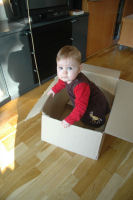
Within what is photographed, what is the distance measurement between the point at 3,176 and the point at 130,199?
2.40 feet

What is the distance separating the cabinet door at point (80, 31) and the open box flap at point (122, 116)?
1.07 meters

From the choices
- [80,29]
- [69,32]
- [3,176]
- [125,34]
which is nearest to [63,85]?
[3,176]

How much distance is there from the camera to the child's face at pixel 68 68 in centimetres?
77

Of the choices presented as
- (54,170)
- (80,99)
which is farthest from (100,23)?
(54,170)

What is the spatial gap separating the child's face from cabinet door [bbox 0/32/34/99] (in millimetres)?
617

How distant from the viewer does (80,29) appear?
180 cm

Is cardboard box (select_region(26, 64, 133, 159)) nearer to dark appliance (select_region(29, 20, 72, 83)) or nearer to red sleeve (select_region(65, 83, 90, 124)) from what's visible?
red sleeve (select_region(65, 83, 90, 124))

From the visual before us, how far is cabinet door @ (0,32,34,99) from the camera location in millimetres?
1197

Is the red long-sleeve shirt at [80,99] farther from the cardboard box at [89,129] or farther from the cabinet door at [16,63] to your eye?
the cabinet door at [16,63]

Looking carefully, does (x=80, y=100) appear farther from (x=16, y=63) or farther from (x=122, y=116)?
(x=16, y=63)

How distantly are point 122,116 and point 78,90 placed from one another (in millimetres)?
269

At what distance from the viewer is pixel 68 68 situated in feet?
2.60

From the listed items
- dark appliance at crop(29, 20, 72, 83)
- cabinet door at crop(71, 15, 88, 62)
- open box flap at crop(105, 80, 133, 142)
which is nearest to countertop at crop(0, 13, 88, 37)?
dark appliance at crop(29, 20, 72, 83)

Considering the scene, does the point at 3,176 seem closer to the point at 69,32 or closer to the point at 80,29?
the point at 69,32
